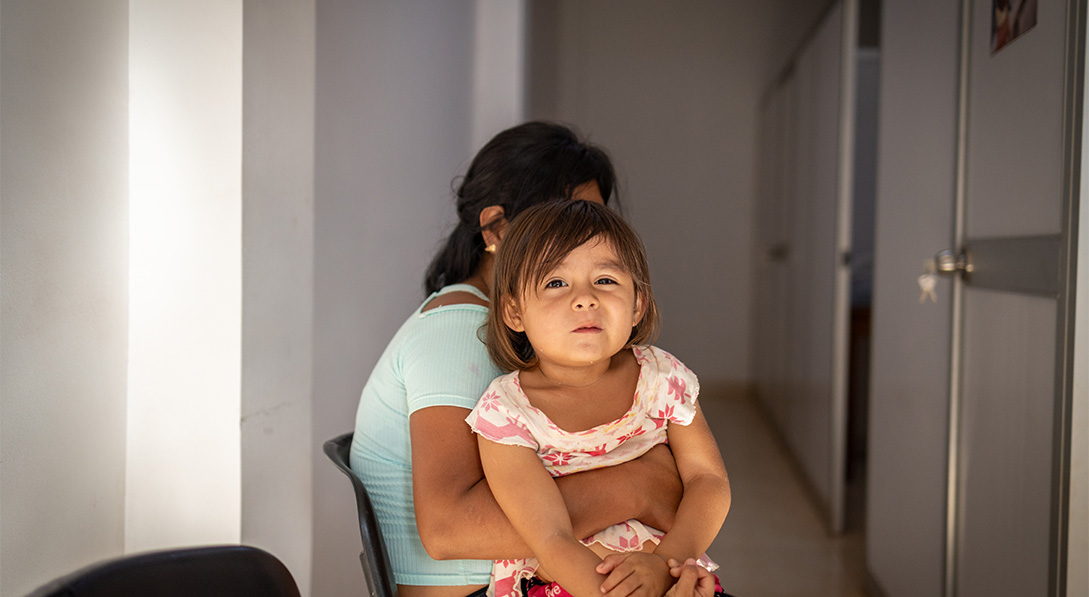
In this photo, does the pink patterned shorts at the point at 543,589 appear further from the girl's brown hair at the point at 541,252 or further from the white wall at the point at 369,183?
the white wall at the point at 369,183

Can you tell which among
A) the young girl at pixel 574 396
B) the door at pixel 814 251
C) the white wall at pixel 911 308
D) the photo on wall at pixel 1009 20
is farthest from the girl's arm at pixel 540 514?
the door at pixel 814 251

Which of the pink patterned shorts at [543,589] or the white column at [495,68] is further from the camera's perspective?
the white column at [495,68]

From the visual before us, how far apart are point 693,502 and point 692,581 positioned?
0.48 feet

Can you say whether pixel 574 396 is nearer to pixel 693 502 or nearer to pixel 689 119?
pixel 693 502

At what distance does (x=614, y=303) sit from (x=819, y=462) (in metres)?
2.62

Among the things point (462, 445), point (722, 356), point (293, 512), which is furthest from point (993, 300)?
point (722, 356)

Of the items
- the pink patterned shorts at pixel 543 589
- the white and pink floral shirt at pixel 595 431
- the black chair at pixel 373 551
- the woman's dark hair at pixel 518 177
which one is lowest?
the pink patterned shorts at pixel 543 589

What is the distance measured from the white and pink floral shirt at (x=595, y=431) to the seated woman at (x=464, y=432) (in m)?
0.02

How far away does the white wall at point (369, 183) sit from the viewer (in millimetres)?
1618

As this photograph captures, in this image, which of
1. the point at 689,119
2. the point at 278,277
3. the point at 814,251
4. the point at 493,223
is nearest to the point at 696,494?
the point at 493,223

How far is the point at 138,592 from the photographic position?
75 centimetres

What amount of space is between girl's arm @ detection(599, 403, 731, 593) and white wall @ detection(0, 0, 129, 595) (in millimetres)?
734

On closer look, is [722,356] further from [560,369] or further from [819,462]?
[560,369]

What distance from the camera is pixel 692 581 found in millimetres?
793
